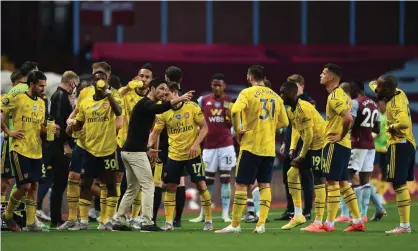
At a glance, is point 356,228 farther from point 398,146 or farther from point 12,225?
point 12,225

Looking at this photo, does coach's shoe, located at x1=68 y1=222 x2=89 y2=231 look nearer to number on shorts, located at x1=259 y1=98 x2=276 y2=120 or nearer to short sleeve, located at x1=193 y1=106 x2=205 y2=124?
short sleeve, located at x1=193 y1=106 x2=205 y2=124

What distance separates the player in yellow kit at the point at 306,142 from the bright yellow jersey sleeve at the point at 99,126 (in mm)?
2484

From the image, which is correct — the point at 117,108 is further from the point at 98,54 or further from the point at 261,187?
the point at 98,54

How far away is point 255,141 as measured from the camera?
53.9 feet

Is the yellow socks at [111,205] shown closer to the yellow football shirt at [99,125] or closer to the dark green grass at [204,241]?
the dark green grass at [204,241]

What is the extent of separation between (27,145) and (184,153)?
7.32 ft

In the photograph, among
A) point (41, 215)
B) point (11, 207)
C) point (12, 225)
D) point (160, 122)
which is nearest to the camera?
point (11, 207)

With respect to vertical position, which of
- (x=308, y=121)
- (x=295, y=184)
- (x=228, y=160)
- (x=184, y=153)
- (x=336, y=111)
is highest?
(x=336, y=111)

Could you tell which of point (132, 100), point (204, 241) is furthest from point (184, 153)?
point (204, 241)

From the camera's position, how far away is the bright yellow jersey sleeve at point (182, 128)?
17625 millimetres

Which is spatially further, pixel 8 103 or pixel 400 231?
pixel 8 103

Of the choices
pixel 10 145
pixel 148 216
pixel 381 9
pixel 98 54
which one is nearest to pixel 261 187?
pixel 148 216

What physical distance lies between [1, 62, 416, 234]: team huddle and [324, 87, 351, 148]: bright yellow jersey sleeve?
0.04ft

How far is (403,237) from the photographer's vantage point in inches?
619
